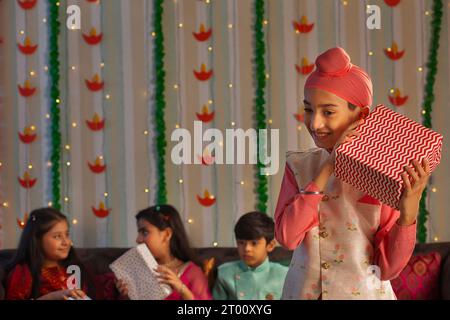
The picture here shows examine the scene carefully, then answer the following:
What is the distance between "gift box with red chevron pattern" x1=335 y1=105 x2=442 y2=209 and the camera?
132 centimetres

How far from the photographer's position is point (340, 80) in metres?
1.38

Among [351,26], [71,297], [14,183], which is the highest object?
[351,26]

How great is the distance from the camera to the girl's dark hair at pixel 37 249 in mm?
3299

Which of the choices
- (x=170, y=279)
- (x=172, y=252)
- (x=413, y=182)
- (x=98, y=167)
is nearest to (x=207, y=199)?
(x=172, y=252)

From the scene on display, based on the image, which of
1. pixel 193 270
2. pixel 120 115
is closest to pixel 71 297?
pixel 193 270

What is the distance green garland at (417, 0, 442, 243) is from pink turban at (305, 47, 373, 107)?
2.40 metres

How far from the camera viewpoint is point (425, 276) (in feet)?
10.9

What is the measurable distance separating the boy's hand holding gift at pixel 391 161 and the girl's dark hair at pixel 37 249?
2.17m

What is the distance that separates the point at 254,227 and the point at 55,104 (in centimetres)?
113

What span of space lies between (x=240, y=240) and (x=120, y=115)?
2.89ft

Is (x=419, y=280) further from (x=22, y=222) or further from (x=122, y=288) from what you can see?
(x=22, y=222)

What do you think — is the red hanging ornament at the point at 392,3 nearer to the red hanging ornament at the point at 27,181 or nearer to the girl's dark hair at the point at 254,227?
the girl's dark hair at the point at 254,227

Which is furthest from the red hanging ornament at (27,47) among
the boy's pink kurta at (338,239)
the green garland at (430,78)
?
the boy's pink kurta at (338,239)
